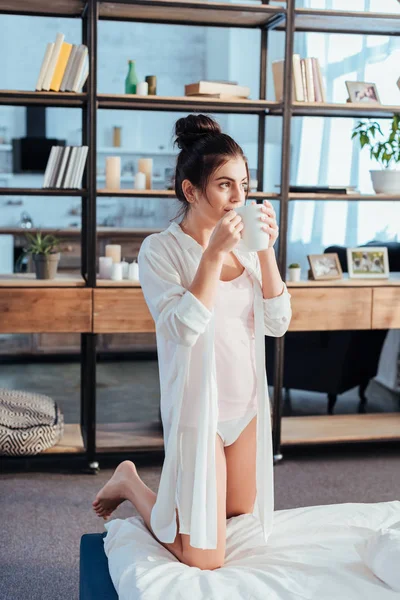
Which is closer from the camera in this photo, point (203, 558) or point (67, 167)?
point (203, 558)

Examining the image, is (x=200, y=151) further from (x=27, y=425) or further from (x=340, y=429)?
(x=340, y=429)

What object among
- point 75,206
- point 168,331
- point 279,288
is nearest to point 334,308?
point 279,288

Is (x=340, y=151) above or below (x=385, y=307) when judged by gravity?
above

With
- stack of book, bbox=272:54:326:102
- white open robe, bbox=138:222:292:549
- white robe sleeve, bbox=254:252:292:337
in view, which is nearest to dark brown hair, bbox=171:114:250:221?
white open robe, bbox=138:222:292:549

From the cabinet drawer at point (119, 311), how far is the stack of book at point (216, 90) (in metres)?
0.91

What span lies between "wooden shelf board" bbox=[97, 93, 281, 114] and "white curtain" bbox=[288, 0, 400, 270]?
1661 millimetres

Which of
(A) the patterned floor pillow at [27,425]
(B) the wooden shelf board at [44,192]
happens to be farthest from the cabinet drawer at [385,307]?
(A) the patterned floor pillow at [27,425]

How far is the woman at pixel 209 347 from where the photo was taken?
211 centimetres

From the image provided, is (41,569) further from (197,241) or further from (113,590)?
(197,241)

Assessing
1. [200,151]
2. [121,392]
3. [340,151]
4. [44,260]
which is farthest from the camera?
[340,151]

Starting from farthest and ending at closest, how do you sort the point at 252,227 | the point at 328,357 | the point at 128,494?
1. the point at 328,357
2. the point at 128,494
3. the point at 252,227

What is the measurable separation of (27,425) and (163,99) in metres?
1.53

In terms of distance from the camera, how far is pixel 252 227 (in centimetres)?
200

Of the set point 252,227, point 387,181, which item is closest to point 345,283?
point 387,181
